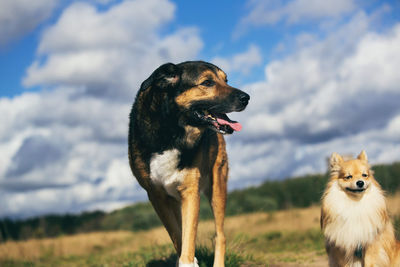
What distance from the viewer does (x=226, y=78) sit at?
5.12 m

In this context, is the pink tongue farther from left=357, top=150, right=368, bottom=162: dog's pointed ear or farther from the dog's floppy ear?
left=357, top=150, right=368, bottom=162: dog's pointed ear

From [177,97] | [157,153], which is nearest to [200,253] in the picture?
[157,153]

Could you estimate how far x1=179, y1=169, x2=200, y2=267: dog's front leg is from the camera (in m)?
4.72

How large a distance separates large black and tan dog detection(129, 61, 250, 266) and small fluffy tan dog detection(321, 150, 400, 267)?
68.0 inches

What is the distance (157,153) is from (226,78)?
4.10 feet

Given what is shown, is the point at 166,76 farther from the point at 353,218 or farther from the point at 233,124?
the point at 353,218

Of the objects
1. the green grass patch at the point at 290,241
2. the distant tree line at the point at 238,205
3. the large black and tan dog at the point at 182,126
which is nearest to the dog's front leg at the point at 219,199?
the large black and tan dog at the point at 182,126

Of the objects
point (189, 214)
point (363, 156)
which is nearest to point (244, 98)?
point (189, 214)

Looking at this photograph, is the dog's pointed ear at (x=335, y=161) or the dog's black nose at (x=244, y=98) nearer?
the dog's black nose at (x=244, y=98)

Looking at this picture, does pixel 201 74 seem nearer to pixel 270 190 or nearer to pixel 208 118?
→ pixel 208 118

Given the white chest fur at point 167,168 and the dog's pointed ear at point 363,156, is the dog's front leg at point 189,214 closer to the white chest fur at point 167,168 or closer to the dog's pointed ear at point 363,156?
the white chest fur at point 167,168

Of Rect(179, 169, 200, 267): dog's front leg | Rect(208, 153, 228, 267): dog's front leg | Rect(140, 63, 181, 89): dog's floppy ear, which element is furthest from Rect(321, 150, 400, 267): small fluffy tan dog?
Rect(140, 63, 181, 89): dog's floppy ear

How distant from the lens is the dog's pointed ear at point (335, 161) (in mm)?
5512

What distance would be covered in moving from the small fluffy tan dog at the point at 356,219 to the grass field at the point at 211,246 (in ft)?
5.08
